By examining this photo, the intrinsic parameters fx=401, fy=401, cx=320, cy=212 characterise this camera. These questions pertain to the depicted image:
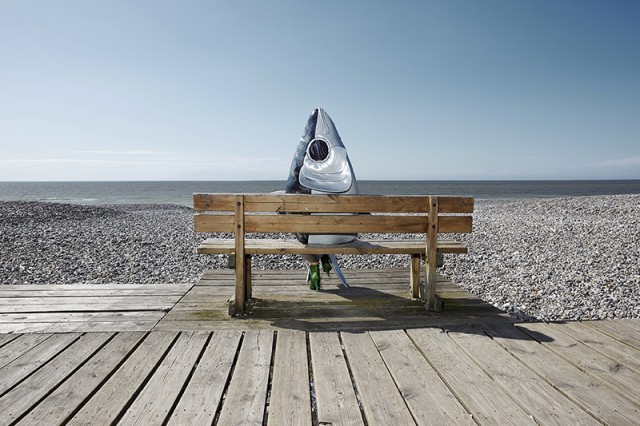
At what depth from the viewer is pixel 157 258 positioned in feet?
33.5

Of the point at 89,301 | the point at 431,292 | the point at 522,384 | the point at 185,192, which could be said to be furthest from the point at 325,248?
the point at 185,192

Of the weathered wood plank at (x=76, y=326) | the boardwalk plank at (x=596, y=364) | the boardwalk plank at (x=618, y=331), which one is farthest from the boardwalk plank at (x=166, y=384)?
the boardwalk plank at (x=618, y=331)

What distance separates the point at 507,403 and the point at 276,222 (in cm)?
280

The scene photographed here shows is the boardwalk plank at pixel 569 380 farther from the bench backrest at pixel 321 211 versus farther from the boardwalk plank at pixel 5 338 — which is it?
the boardwalk plank at pixel 5 338

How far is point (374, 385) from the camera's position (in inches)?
115

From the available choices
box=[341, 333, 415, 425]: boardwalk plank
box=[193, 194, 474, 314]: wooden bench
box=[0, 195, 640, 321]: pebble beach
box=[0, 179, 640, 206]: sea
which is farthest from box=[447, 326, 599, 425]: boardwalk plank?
box=[0, 179, 640, 206]: sea

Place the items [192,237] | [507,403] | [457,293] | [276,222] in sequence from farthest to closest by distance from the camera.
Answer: [192,237] < [457,293] < [276,222] < [507,403]

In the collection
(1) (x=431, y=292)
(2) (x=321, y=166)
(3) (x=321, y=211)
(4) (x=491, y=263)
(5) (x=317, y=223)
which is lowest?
(4) (x=491, y=263)

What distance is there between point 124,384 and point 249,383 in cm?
91

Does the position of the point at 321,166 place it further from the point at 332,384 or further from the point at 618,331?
the point at 618,331

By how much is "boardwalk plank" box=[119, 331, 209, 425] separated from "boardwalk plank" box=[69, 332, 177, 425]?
0.07 meters

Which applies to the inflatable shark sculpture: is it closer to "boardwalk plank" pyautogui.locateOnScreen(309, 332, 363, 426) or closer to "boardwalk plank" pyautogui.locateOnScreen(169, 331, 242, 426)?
"boardwalk plank" pyautogui.locateOnScreen(309, 332, 363, 426)

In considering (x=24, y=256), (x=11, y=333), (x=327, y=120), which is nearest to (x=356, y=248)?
(x=327, y=120)

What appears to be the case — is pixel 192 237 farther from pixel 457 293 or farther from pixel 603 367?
pixel 603 367
